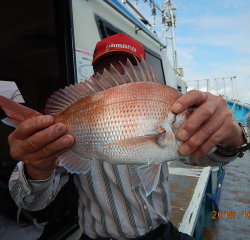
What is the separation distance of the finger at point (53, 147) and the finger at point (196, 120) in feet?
2.02

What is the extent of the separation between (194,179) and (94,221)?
231 centimetres

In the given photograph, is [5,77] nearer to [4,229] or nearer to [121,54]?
[4,229]

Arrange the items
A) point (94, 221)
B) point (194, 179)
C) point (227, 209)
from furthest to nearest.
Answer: point (227, 209) → point (194, 179) → point (94, 221)

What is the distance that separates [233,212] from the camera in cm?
357

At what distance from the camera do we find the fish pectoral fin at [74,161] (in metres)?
1.00

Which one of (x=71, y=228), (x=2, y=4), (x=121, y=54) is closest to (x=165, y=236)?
(x=71, y=228)

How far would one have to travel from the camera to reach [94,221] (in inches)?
56.1

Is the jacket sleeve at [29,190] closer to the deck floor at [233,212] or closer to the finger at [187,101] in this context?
the finger at [187,101]

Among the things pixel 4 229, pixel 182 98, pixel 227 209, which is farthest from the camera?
pixel 227 209

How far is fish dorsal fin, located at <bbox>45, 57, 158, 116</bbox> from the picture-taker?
1.02 meters

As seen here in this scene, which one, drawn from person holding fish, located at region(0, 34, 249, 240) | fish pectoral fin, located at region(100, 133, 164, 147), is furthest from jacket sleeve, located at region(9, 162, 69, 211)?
fish pectoral fin, located at region(100, 133, 164, 147)

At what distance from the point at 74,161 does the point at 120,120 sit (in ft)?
1.23
